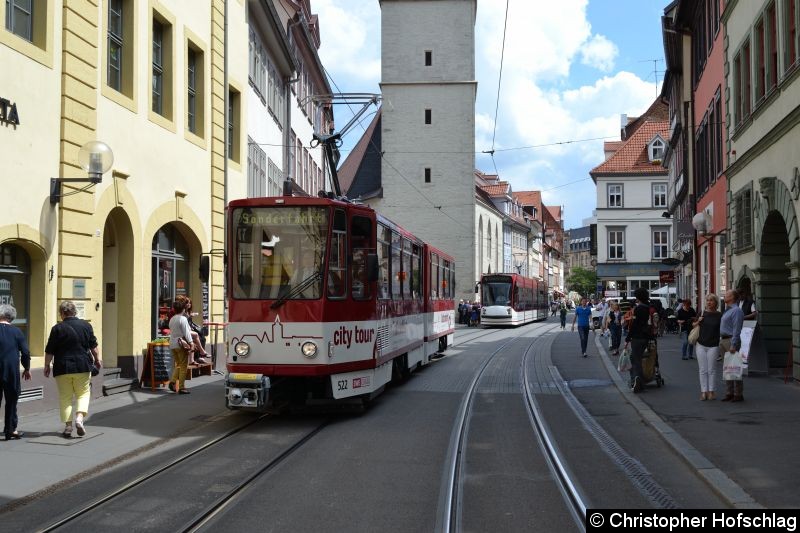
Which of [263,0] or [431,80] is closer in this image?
[263,0]

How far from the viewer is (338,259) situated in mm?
11766

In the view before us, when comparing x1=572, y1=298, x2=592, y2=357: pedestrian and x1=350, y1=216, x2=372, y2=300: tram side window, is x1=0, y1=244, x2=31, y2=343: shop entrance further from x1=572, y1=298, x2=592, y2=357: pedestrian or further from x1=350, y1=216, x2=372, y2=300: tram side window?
x1=572, y1=298, x2=592, y2=357: pedestrian

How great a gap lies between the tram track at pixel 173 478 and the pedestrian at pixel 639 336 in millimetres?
6734

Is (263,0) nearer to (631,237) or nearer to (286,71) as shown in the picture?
(286,71)

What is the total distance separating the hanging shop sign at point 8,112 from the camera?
37.3 feet

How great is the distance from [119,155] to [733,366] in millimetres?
10853

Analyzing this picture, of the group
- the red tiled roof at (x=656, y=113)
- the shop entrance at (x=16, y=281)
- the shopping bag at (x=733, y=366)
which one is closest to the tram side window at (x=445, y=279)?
the shopping bag at (x=733, y=366)

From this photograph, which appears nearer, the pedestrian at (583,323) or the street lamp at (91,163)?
the street lamp at (91,163)

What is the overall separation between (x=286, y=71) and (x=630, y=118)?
6149 centimetres

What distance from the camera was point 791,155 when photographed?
15.0m

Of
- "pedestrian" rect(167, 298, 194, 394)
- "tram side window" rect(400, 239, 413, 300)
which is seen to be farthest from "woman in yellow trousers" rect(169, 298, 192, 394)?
"tram side window" rect(400, 239, 413, 300)

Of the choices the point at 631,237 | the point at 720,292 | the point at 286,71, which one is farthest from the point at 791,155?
the point at 631,237

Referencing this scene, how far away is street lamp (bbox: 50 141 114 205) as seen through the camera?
12.5 metres

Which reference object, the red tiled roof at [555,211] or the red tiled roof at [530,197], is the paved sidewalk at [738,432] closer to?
the red tiled roof at [530,197]
